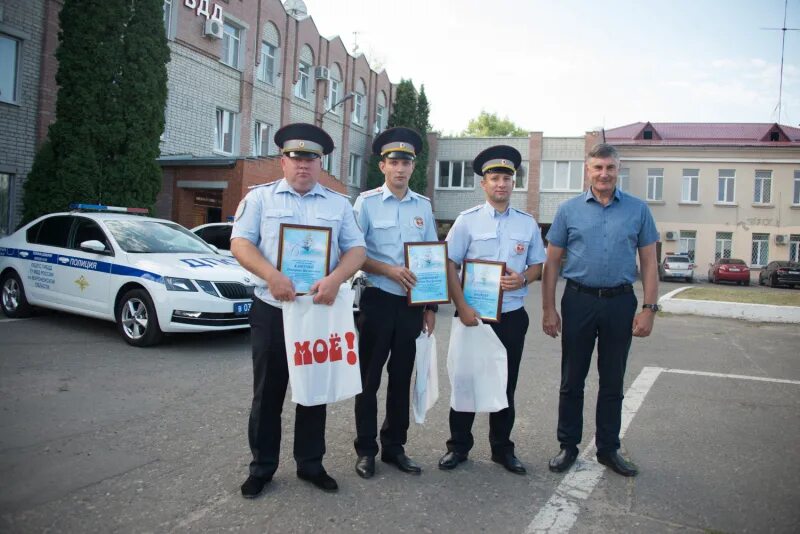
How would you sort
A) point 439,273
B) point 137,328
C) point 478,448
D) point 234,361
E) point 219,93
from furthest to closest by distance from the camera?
1. point 219,93
2. point 137,328
3. point 234,361
4. point 478,448
5. point 439,273

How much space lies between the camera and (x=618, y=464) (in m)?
3.95

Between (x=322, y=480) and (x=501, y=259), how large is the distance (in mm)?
1807

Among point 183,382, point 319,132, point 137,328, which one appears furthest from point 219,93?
point 319,132

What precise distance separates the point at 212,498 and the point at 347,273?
57.4 inches

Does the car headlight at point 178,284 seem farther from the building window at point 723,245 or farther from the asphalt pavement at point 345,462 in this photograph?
the building window at point 723,245

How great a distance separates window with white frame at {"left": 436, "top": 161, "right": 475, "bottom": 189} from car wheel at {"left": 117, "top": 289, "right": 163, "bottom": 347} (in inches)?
1247

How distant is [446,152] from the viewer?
3834 cm

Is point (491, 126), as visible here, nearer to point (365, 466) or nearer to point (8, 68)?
point (8, 68)

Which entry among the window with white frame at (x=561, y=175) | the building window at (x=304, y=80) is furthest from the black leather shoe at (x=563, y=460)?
the window with white frame at (x=561, y=175)

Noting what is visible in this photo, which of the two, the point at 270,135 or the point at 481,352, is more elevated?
the point at 270,135

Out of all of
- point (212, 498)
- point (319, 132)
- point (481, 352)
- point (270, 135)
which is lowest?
point (212, 498)

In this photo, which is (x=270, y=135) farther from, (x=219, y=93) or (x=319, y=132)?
(x=319, y=132)

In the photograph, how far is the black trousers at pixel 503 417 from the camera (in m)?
4.02

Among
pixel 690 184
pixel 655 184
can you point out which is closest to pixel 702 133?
pixel 690 184
